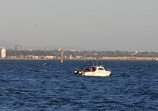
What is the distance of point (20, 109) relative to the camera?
50938 millimetres

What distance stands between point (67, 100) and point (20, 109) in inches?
421

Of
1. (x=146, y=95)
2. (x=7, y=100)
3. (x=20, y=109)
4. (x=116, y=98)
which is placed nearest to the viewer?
(x=20, y=109)

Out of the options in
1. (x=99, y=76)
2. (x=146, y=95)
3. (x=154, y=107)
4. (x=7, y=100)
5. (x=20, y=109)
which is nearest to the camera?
(x=20, y=109)

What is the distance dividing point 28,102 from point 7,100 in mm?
3420

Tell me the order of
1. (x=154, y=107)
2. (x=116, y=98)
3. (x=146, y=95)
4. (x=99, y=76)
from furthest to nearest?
(x=99, y=76) → (x=146, y=95) → (x=116, y=98) → (x=154, y=107)

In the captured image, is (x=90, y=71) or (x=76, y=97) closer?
(x=76, y=97)

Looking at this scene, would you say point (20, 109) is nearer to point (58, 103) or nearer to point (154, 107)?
point (58, 103)

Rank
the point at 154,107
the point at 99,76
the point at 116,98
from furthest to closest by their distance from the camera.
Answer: the point at 99,76 → the point at 116,98 → the point at 154,107

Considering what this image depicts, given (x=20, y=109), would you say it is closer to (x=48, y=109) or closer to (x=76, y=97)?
(x=48, y=109)

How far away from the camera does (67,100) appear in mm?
60469

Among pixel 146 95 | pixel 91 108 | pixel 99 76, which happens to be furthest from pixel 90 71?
pixel 91 108

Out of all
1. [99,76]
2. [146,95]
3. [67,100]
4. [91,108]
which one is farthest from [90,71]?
[91,108]

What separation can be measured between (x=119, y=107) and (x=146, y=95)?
56.1ft

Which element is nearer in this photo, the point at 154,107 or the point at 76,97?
the point at 154,107
